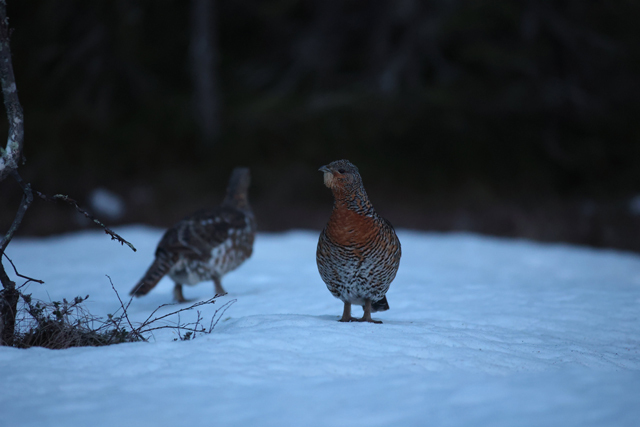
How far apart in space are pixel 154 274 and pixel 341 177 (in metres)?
2.68

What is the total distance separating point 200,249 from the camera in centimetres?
609

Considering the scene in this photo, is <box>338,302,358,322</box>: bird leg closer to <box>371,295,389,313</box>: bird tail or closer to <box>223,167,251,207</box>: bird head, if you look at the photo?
<box>371,295,389,313</box>: bird tail

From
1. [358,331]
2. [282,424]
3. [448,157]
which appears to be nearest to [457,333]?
[358,331]

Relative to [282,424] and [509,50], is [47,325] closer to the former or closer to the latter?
[282,424]

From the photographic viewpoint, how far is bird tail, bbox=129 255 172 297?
5.85m

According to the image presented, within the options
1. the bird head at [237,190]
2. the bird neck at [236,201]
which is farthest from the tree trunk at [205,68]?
the bird neck at [236,201]

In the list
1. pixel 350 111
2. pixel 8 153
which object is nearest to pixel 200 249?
pixel 8 153

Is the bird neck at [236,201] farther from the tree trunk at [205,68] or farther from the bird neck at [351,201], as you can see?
the tree trunk at [205,68]

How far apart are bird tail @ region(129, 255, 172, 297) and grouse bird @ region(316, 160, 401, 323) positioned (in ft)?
7.26

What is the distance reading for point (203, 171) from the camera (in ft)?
54.1

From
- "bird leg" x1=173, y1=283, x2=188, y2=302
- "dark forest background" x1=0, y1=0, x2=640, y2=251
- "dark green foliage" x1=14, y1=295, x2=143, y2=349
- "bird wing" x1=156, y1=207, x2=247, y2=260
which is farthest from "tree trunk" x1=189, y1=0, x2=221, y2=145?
"dark green foliage" x1=14, y1=295, x2=143, y2=349

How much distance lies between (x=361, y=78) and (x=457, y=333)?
12989 mm

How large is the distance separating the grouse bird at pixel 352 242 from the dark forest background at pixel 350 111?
8.85 meters

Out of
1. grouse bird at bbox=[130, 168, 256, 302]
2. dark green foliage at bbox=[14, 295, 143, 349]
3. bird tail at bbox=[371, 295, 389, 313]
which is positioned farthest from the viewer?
grouse bird at bbox=[130, 168, 256, 302]
